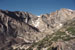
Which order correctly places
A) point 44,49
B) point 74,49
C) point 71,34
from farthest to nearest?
point 71,34 < point 44,49 < point 74,49

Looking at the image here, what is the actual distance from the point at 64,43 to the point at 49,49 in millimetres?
14986

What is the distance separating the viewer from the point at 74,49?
505 feet

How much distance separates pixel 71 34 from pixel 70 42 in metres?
34.9

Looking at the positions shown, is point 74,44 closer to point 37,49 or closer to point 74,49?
point 74,49

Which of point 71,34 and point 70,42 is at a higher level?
point 71,34

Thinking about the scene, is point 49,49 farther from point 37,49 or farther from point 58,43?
point 37,49

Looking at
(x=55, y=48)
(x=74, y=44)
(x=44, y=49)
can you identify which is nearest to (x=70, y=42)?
(x=74, y=44)

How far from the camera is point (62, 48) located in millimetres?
156125

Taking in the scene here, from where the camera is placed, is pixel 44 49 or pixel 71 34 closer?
pixel 44 49

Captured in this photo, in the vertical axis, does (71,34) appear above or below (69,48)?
above

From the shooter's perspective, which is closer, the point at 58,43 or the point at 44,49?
the point at 58,43

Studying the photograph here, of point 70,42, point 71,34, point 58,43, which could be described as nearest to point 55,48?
point 58,43

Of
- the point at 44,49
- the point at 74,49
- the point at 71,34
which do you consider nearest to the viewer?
the point at 74,49

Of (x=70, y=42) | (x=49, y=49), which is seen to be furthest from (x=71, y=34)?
(x=49, y=49)
